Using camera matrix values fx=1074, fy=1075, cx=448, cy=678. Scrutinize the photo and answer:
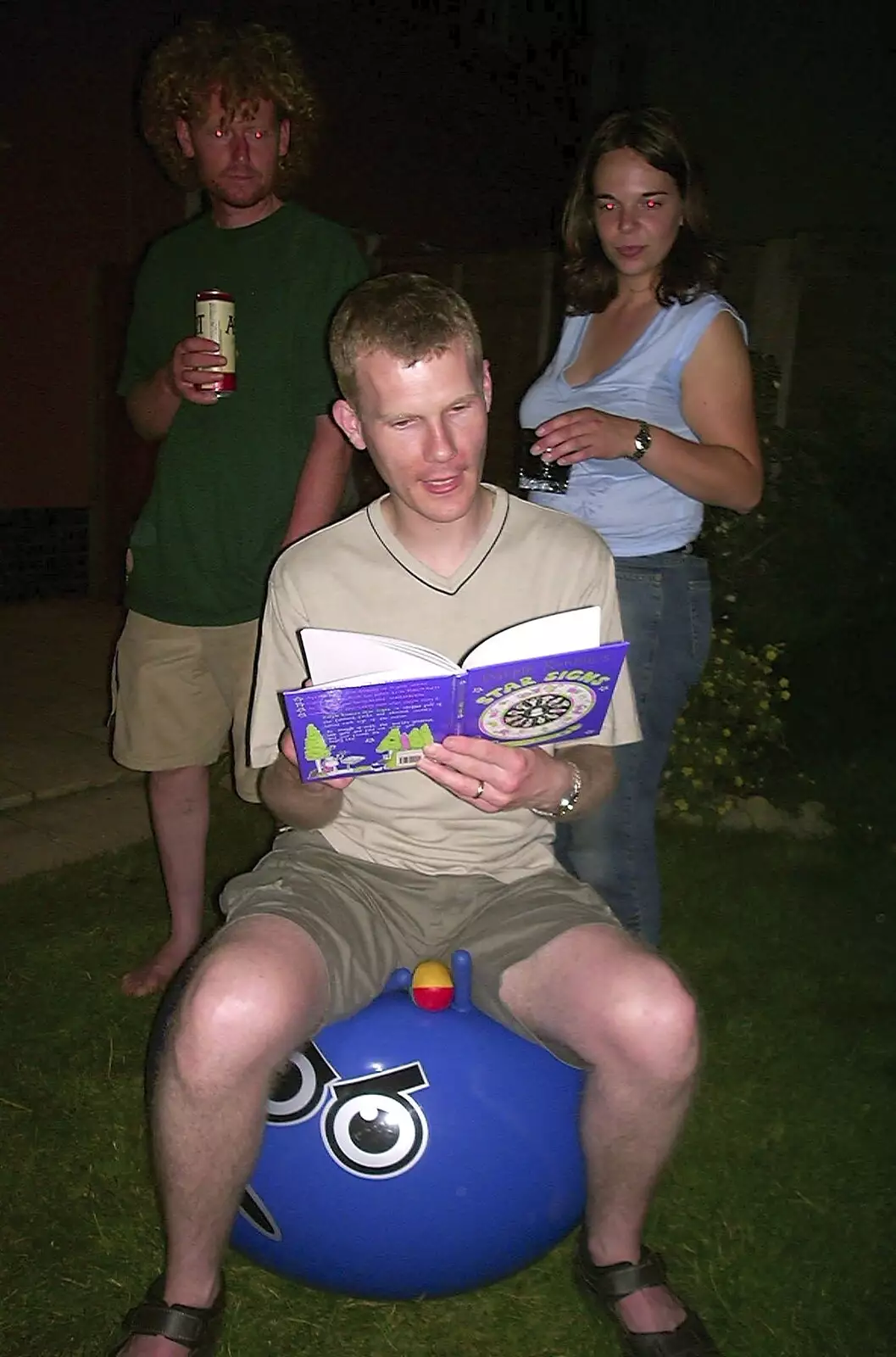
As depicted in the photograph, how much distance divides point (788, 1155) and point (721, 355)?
165 centimetres

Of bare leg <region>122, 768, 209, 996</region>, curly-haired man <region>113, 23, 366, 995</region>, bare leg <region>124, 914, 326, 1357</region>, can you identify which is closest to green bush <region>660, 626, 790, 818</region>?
bare leg <region>122, 768, 209, 996</region>

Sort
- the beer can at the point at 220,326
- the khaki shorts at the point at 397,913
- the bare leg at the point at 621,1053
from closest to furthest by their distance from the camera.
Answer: the bare leg at the point at 621,1053
the khaki shorts at the point at 397,913
the beer can at the point at 220,326

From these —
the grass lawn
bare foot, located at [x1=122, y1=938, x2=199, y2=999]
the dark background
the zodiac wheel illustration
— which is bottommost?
the grass lawn

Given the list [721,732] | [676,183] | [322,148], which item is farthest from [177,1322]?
[322,148]

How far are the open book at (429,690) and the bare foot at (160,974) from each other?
4.43 feet

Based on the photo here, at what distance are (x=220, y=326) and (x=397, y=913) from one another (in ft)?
3.90

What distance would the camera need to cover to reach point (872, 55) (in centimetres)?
587

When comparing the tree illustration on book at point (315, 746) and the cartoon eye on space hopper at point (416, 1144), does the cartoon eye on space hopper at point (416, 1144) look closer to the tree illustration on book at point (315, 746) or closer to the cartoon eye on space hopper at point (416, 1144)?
the cartoon eye on space hopper at point (416, 1144)

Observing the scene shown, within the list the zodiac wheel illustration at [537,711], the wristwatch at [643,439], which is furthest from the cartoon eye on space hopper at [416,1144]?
the wristwatch at [643,439]

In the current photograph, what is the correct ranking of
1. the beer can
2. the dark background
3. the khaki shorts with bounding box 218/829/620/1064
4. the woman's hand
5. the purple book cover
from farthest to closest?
the dark background, the beer can, the woman's hand, the khaki shorts with bounding box 218/829/620/1064, the purple book cover

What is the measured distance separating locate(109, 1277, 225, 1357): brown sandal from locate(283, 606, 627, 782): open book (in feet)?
2.64

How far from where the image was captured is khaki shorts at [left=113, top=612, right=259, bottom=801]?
235 cm

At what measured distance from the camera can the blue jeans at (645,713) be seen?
1988 mm

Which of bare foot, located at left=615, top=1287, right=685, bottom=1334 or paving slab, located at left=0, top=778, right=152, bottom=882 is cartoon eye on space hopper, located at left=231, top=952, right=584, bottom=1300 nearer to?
bare foot, located at left=615, top=1287, right=685, bottom=1334
